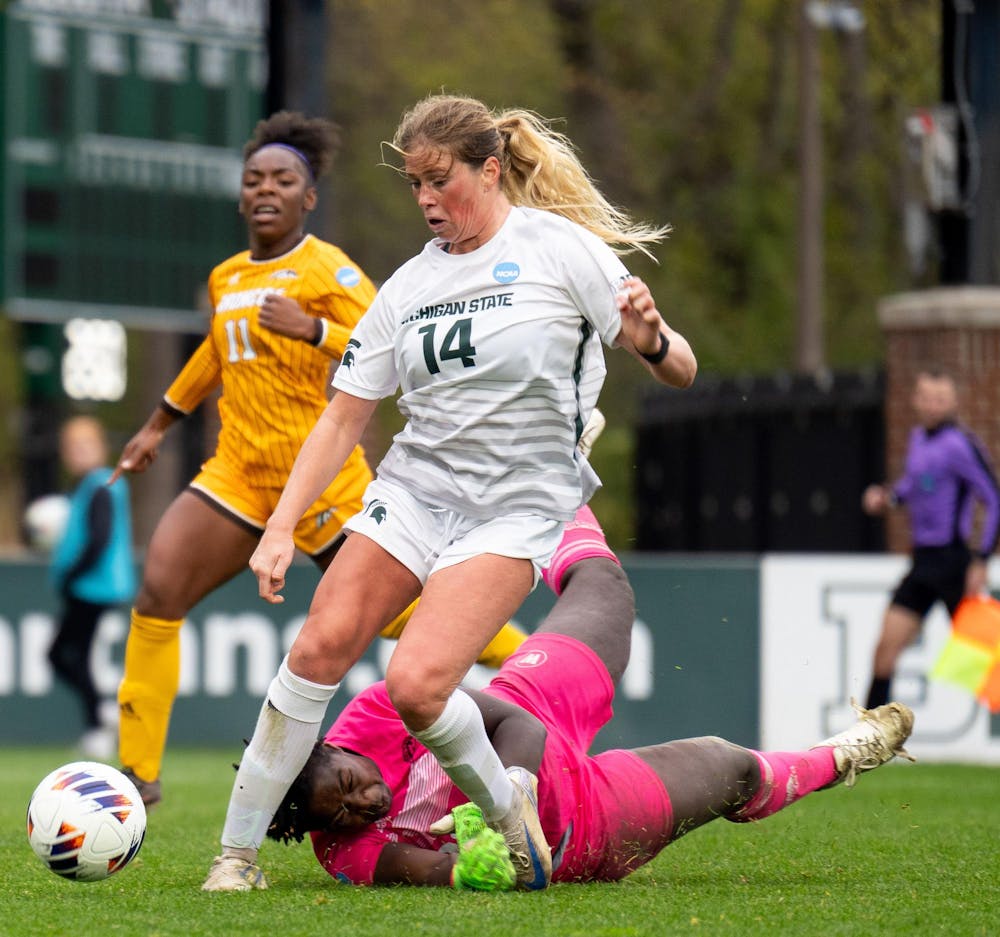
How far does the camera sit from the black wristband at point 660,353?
542cm

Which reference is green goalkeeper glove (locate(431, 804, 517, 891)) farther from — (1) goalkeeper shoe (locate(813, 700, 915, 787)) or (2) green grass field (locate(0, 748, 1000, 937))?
(1) goalkeeper shoe (locate(813, 700, 915, 787))

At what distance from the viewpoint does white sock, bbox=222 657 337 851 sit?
5.56 m

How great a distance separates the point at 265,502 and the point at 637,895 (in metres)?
2.51

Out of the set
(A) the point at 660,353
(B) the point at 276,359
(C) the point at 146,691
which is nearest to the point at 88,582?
(C) the point at 146,691

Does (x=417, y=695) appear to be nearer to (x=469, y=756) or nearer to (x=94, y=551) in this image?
(x=469, y=756)

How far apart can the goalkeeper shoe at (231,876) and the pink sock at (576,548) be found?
140 centimetres

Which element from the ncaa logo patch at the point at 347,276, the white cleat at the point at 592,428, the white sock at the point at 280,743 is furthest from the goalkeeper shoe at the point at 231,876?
the ncaa logo patch at the point at 347,276

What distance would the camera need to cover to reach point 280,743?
555 centimetres

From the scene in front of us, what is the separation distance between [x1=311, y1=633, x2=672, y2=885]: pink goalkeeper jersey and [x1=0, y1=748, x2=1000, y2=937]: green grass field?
10 centimetres

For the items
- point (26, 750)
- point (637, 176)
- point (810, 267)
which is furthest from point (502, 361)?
point (637, 176)

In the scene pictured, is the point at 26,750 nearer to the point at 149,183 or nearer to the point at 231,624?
the point at 231,624

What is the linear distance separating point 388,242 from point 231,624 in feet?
62.3

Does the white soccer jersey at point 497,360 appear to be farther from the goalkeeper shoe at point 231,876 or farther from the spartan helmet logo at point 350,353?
the goalkeeper shoe at point 231,876

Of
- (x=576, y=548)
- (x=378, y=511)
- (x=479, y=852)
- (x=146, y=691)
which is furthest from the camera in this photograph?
(x=146, y=691)
